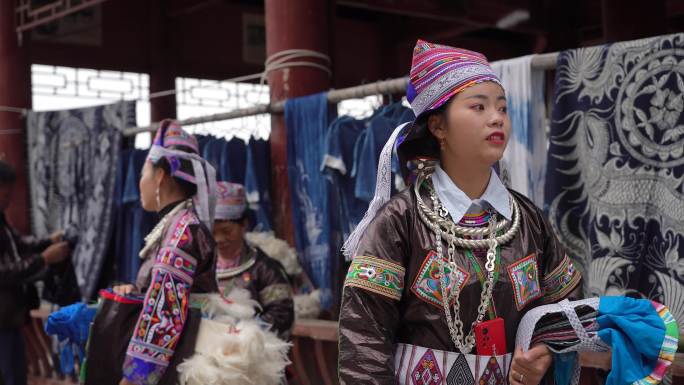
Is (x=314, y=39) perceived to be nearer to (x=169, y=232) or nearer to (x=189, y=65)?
(x=169, y=232)

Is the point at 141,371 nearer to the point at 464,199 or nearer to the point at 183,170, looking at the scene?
the point at 183,170

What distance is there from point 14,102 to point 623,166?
5469 mm

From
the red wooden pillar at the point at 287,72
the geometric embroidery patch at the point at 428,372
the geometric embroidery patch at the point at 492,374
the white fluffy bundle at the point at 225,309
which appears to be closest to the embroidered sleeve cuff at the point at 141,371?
the white fluffy bundle at the point at 225,309

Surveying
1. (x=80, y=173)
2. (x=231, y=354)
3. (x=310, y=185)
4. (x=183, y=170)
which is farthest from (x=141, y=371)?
(x=80, y=173)

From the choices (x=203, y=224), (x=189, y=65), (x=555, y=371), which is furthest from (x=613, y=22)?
(x=555, y=371)

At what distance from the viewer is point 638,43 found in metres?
3.41

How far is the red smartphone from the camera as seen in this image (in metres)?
2.26

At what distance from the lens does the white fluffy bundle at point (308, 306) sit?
4.90 meters

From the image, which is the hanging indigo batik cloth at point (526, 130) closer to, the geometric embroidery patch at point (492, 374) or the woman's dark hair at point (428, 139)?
the woman's dark hair at point (428, 139)

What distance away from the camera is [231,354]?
3486 millimetres

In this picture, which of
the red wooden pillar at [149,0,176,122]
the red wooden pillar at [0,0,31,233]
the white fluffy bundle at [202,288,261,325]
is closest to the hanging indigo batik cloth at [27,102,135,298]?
the red wooden pillar at [0,0,31,233]

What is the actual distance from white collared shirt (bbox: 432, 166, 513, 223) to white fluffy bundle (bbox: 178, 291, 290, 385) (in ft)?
4.63

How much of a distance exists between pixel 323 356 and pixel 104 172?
2.61 meters

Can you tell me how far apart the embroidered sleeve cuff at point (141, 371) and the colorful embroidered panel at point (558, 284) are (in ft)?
5.41
